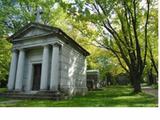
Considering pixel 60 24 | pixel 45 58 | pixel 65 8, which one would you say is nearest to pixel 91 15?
pixel 65 8

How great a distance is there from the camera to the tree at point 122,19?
8.95 m

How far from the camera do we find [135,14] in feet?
31.8

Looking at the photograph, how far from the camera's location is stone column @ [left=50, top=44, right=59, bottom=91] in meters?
8.55

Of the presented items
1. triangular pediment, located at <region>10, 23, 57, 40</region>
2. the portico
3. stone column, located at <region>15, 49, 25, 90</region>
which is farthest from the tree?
stone column, located at <region>15, 49, 25, 90</region>

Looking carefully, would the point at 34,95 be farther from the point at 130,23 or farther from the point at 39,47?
the point at 130,23

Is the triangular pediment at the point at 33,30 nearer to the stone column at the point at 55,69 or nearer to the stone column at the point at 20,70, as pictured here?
the stone column at the point at 20,70

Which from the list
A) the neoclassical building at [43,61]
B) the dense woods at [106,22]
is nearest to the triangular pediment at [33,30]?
the neoclassical building at [43,61]

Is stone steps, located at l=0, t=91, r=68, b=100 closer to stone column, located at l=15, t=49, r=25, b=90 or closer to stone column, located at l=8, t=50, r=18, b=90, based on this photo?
stone column, located at l=15, t=49, r=25, b=90

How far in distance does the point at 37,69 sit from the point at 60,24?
6.36 metres

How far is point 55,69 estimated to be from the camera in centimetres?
874

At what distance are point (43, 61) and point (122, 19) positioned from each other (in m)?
4.61

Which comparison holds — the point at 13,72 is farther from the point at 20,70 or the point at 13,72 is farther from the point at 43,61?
the point at 43,61

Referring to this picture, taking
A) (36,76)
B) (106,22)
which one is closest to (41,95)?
(36,76)

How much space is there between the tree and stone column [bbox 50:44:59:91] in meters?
1.85
